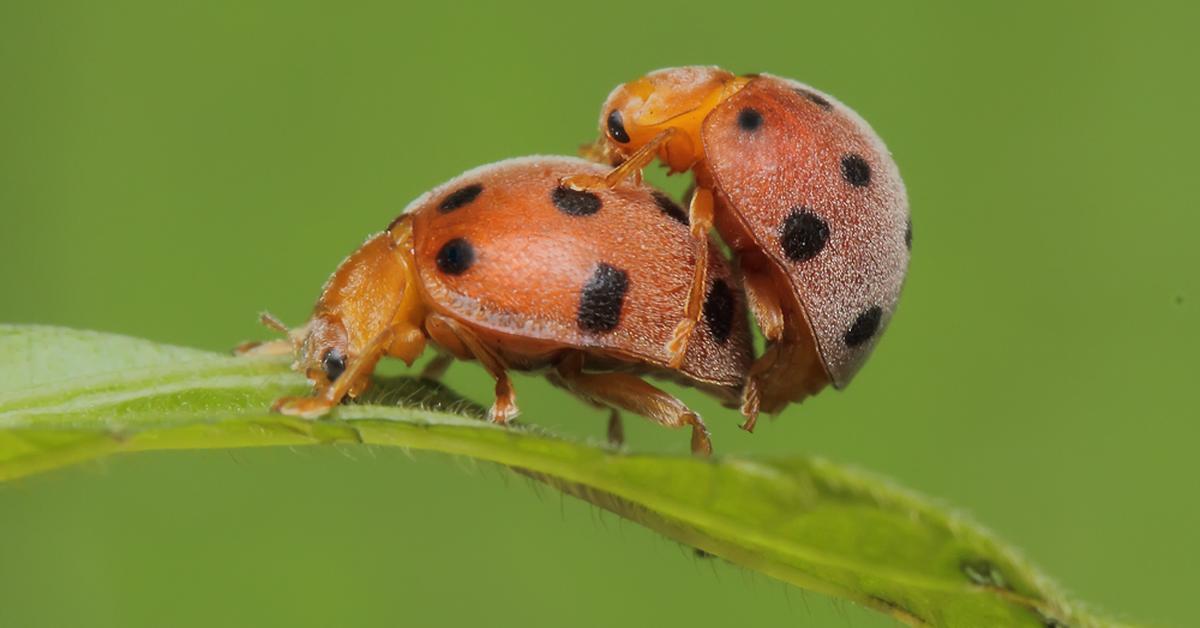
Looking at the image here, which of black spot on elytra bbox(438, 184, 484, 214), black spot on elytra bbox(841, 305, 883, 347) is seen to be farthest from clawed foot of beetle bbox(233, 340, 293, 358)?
black spot on elytra bbox(841, 305, 883, 347)

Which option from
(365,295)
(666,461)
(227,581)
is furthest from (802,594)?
(227,581)

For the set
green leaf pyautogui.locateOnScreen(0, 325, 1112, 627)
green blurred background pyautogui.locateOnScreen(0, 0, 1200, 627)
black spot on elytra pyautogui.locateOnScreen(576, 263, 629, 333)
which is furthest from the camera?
green blurred background pyautogui.locateOnScreen(0, 0, 1200, 627)

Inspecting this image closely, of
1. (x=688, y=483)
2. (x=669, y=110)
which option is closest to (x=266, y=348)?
(x=669, y=110)

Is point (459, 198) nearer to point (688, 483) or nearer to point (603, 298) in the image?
point (603, 298)

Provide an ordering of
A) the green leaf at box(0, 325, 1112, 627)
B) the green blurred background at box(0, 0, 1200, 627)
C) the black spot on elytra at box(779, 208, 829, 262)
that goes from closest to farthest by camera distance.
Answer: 1. the green leaf at box(0, 325, 1112, 627)
2. the black spot on elytra at box(779, 208, 829, 262)
3. the green blurred background at box(0, 0, 1200, 627)

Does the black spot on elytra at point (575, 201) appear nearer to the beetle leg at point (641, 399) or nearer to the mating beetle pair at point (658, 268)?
the mating beetle pair at point (658, 268)

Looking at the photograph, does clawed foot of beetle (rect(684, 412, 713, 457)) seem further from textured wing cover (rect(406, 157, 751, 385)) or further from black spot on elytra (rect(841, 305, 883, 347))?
black spot on elytra (rect(841, 305, 883, 347))

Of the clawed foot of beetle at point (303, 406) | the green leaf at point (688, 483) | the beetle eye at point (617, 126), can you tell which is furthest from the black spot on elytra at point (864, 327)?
the clawed foot of beetle at point (303, 406)
